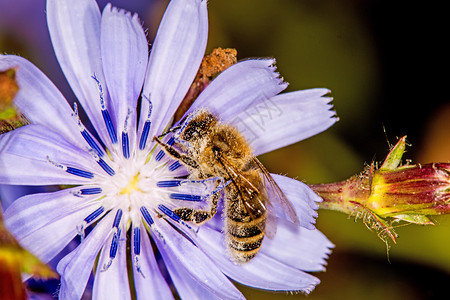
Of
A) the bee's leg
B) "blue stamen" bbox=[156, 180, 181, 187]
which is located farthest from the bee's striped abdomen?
"blue stamen" bbox=[156, 180, 181, 187]

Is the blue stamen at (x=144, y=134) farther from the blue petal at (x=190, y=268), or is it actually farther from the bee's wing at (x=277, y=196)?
the bee's wing at (x=277, y=196)

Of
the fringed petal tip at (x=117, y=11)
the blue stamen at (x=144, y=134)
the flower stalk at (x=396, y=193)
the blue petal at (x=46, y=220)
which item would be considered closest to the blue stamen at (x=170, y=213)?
the blue stamen at (x=144, y=134)

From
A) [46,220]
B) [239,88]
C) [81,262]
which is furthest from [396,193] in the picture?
[46,220]

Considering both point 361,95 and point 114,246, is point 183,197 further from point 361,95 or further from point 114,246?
Result: point 361,95

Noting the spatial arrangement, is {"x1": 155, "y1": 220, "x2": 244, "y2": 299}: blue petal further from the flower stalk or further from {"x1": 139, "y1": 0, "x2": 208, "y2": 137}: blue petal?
the flower stalk

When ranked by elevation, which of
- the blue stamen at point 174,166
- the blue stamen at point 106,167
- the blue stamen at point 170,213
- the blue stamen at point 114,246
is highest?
the blue stamen at point 174,166

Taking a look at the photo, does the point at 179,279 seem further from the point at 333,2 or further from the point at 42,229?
the point at 333,2
